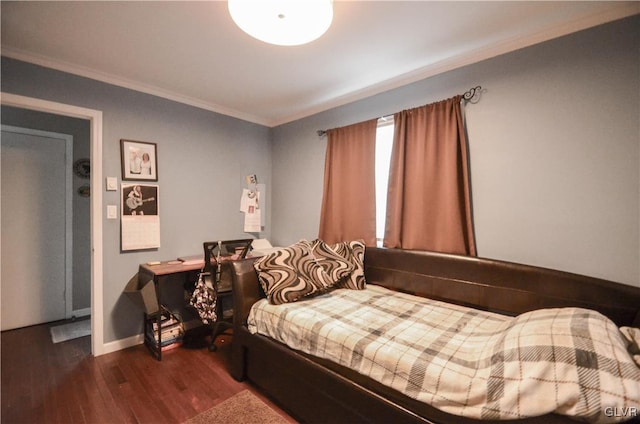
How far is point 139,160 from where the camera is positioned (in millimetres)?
2557

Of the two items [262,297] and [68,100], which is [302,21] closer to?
[262,297]

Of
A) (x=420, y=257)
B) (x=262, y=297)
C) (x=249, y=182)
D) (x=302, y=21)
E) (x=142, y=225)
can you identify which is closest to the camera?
(x=302, y=21)

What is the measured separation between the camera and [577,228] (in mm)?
1674

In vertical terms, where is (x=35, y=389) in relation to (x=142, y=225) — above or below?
below

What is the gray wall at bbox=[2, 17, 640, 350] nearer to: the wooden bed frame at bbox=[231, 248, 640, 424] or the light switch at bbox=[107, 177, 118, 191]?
the light switch at bbox=[107, 177, 118, 191]

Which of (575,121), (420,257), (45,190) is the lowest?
(420,257)

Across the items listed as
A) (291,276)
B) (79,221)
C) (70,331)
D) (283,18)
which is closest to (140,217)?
(79,221)

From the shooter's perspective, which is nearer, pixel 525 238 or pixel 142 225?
pixel 525 238

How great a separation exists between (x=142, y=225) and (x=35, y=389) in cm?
135

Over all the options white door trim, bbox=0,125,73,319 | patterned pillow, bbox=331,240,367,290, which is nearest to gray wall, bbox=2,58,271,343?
white door trim, bbox=0,125,73,319

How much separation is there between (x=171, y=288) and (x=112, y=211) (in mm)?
954

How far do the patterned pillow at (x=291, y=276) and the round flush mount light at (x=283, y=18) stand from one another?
1.44 meters

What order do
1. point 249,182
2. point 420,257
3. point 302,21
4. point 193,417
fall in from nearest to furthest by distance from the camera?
1. point 302,21
2. point 193,417
3. point 420,257
4. point 249,182

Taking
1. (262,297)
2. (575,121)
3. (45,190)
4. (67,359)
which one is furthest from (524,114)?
(45,190)
